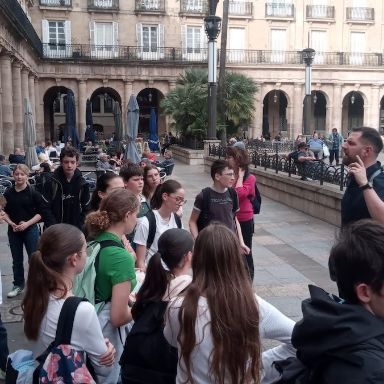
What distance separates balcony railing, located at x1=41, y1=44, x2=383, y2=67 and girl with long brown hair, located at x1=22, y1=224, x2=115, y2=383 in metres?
36.0

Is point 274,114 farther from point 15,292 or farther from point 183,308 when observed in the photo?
point 183,308

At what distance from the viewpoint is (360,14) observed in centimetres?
4247

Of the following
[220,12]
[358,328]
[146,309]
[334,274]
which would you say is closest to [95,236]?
[146,309]

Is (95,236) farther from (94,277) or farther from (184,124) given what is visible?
(184,124)

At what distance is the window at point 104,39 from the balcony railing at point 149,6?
208 centimetres

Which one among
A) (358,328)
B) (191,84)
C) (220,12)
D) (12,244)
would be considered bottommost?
(12,244)

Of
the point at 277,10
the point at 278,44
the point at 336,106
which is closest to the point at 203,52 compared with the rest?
the point at 278,44

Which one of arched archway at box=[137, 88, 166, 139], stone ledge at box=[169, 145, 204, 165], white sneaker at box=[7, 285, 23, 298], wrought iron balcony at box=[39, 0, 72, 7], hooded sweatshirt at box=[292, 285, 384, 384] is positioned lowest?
white sneaker at box=[7, 285, 23, 298]

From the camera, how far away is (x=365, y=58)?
137 feet

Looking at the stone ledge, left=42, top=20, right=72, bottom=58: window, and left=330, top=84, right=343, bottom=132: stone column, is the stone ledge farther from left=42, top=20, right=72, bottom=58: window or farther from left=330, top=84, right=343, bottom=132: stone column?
left=330, top=84, right=343, bottom=132: stone column

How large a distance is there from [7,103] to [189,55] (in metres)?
20.1

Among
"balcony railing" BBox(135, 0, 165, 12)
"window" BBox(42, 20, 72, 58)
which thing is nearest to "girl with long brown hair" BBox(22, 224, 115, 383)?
"window" BBox(42, 20, 72, 58)

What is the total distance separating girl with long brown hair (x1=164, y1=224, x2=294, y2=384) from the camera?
7.62 ft

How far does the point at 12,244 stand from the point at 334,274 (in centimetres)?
549
